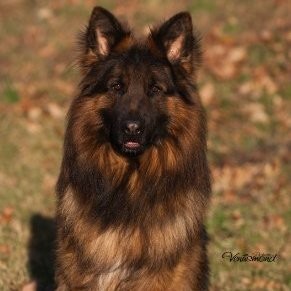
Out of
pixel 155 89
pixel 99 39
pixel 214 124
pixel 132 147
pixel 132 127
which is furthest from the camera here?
pixel 214 124

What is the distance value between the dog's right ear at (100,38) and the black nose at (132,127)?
79 cm

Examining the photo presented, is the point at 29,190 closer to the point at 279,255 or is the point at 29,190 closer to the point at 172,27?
the point at 279,255

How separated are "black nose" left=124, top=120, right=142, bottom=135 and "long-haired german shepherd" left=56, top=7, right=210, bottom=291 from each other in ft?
0.42

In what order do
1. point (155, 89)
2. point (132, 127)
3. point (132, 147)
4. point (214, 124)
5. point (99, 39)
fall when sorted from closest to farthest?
1. point (132, 127)
2. point (132, 147)
3. point (155, 89)
4. point (99, 39)
5. point (214, 124)

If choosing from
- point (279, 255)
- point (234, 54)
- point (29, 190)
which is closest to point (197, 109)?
point (279, 255)

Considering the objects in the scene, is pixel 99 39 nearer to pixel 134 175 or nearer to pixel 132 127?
pixel 132 127

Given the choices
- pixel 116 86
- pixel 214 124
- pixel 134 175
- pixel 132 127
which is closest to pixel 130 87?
pixel 116 86

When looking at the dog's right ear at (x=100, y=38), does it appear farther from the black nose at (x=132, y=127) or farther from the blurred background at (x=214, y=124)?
the black nose at (x=132, y=127)

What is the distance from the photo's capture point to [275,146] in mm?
12305

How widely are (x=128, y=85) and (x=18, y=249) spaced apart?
3754 millimetres

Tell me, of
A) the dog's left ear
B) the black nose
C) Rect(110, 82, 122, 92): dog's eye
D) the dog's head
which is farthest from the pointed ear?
the black nose

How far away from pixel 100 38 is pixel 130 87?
23.2 inches

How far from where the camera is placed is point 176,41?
629 centimetres

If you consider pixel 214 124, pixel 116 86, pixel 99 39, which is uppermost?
pixel 99 39
